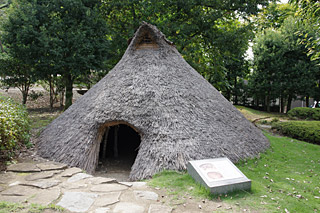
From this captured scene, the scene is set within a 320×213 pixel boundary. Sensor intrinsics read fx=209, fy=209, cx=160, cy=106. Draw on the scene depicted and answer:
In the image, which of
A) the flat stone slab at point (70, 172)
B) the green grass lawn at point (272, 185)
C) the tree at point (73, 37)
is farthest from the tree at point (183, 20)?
the flat stone slab at point (70, 172)

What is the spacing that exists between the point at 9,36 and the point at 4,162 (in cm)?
895

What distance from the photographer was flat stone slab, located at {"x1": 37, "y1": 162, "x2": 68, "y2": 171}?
5155mm

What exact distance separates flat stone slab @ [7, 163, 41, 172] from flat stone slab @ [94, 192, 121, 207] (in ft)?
7.22

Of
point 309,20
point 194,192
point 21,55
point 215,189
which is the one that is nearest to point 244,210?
point 215,189

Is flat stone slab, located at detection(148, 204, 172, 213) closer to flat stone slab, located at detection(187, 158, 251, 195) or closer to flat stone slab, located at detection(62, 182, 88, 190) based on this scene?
flat stone slab, located at detection(187, 158, 251, 195)

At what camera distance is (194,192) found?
4.12 m

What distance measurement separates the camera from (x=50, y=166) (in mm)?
5320

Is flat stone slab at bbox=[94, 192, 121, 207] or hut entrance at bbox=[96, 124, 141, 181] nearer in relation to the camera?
flat stone slab at bbox=[94, 192, 121, 207]

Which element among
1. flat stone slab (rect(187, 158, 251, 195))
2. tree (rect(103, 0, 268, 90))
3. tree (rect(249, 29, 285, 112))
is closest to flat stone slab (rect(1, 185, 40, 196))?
flat stone slab (rect(187, 158, 251, 195))

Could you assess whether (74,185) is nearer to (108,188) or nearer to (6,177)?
(108,188)

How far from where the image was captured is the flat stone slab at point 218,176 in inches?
161

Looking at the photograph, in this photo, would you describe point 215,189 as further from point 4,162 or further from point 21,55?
point 21,55

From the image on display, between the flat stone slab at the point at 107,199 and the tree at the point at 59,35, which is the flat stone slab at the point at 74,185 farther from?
the tree at the point at 59,35

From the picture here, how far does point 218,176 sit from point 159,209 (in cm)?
150
